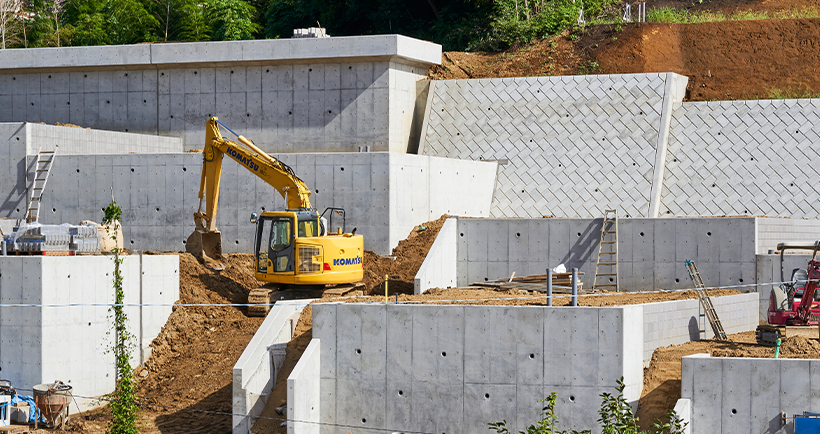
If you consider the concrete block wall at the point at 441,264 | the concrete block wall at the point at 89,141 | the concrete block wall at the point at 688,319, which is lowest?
the concrete block wall at the point at 688,319

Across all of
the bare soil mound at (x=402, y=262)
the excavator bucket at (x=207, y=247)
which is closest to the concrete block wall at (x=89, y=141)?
the excavator bucket at (x=207, y=247)

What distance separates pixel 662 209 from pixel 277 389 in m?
13.5

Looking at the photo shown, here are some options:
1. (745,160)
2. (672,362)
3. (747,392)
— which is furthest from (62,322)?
(745,160)

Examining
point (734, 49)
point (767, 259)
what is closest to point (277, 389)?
point (767, 259)

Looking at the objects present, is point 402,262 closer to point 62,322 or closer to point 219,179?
point 219,179

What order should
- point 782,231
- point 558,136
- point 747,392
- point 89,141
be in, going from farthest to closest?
point 558,136
point 89,141
point 782,231
point 747,392

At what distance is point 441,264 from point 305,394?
780 centimetres

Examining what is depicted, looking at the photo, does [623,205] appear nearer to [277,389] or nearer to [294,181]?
[294,181]

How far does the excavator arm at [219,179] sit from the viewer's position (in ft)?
72.4

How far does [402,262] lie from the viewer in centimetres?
2416

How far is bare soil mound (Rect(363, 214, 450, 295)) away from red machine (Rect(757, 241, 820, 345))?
345 inches

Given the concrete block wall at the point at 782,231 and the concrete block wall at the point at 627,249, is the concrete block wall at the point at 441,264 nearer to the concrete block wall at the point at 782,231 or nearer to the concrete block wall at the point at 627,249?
the concrete block wall at the point at 627,249

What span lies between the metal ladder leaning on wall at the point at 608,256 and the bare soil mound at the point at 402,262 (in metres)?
4.39

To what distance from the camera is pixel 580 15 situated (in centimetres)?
3531
